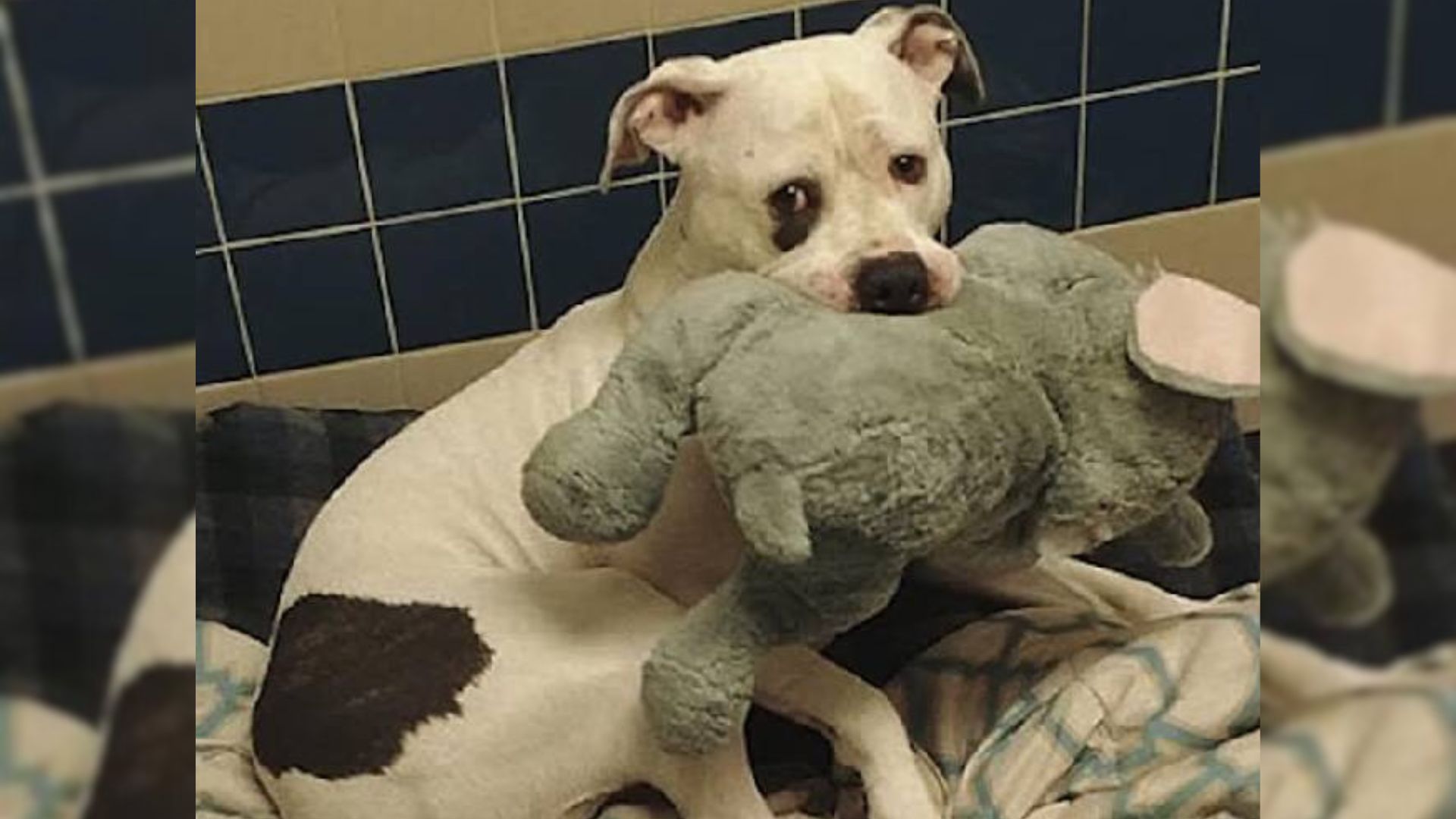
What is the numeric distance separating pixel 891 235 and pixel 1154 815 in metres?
0.41

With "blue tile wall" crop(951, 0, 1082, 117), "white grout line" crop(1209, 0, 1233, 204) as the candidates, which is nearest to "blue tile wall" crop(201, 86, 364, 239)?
"blue tile wall" crop(951, 0, 1082, 117)

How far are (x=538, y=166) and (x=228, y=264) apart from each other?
306mm

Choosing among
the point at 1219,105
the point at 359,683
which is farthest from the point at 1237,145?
the point at 359,683

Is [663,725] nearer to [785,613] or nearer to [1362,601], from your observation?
[785,613]

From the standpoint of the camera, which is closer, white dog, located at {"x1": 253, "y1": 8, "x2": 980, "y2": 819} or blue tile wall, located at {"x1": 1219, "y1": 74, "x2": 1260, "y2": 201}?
white dog, located at {"x1": 253, "y1": 8, "x2": 980, "y2": 819}

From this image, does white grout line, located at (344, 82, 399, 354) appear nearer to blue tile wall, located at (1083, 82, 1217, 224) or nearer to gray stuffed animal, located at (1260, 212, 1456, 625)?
blue tile wall, located at (1083, 82, 1217, 224)

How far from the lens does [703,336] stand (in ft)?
3.83

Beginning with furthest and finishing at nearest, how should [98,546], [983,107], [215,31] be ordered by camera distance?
[983,107], [215,31], [98,546]

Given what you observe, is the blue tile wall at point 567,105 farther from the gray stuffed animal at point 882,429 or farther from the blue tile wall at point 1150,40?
the gray stuffed animal at point 882,429

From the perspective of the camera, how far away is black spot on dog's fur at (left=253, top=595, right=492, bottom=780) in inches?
51.6

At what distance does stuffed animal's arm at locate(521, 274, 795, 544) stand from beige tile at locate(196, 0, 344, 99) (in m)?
0.74

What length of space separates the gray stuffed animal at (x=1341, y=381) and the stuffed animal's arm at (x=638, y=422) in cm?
77

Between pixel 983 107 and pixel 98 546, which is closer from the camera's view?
pixel 98 546

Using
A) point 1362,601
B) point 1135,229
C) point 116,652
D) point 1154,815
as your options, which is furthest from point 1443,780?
point 1135,229
